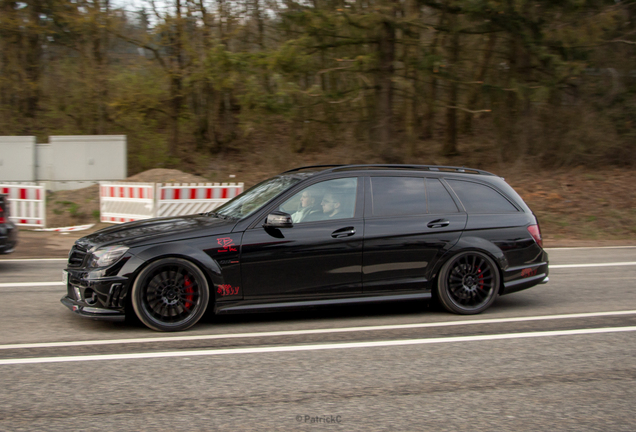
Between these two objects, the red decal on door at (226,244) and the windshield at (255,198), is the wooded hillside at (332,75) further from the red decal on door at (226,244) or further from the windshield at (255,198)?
the red decal on door at (226,244)

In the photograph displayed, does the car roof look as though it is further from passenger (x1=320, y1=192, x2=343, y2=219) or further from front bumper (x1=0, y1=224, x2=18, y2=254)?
front bumper (x1=0, y1=224, x2=18, y2=254)

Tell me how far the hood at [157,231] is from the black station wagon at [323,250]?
0.05ft

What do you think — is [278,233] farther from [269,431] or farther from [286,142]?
[286,142]

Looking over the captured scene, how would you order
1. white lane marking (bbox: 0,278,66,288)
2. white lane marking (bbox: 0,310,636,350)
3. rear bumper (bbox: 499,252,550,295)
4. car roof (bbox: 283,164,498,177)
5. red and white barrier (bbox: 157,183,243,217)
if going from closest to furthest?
1. white lane marking (bbox: 0,310,636,350)
2. car roof (bbox: 283,164,498,177)
3. rear bumper (bbox: 499,252,550,295)
4. white lane marking (bbox: 0,278,66,288)
5. red and white barrier (bbox: 157,183,243,217)

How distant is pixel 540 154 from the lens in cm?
2016

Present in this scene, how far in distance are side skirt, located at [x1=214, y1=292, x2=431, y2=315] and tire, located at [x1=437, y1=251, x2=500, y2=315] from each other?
0.91ft

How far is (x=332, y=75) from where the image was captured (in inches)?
772

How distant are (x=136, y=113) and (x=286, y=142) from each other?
6609mm

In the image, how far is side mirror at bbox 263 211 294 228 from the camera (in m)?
5.88

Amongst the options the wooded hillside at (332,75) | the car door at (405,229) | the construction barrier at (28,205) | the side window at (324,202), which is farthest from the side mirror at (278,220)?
the wooded hillside at (332,75)

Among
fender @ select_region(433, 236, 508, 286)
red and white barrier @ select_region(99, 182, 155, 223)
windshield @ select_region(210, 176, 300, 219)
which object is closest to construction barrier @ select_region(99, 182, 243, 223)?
red and white barrier @ select_region(99, 182, 155, 223)

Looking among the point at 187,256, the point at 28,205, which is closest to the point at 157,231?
the point at 187,256

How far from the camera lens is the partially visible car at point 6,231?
900 cm

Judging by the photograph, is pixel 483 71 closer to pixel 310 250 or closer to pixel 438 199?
pixel 438 199
